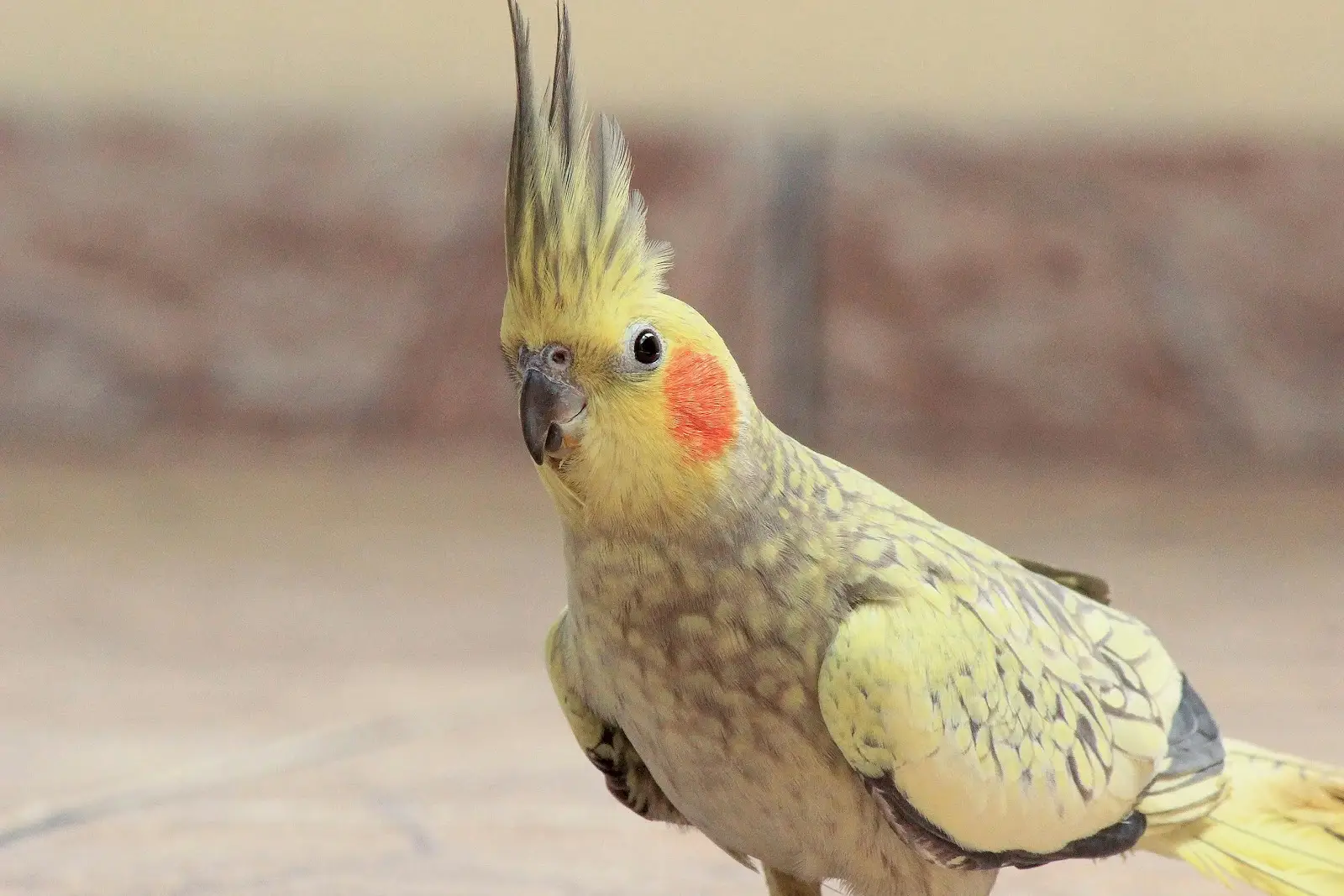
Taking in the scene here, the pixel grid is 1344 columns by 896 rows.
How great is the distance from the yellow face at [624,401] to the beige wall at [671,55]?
5.21ft

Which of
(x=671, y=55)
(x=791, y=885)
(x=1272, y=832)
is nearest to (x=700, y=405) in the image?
(x=791, y=885)

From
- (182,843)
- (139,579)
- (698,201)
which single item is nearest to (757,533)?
(182,843)

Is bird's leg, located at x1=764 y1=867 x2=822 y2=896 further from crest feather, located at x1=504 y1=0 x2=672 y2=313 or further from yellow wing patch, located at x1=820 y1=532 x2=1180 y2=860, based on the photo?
crest feather, located at x1=504 y1=0 x2=672 y2=313

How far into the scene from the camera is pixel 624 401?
0.84 m

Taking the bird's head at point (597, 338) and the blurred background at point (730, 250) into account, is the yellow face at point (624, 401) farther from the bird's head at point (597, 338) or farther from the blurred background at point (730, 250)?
the blurred background at point (730, 250)

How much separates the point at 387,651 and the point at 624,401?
3.39 feet

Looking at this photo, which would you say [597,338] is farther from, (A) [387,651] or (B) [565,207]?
(A) [387,651]

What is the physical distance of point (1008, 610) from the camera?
0.96 meters

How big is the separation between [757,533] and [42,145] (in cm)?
188

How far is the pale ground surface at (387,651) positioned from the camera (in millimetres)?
1323

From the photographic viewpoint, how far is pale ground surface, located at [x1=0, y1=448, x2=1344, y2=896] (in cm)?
132

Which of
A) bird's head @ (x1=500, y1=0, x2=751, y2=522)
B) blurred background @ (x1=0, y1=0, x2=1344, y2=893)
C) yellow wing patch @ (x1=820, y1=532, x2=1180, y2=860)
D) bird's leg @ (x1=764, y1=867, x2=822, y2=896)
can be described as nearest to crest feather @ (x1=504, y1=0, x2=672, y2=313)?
bird's head @ (x1=500, y1=0, x2=751, y2=522)

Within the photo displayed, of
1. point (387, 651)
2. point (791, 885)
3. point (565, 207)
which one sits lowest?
point (387, 651)

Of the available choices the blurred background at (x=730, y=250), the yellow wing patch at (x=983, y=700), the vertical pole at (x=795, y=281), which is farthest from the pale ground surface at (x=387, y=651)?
the yellow wing patch at (x=983, y=700)
